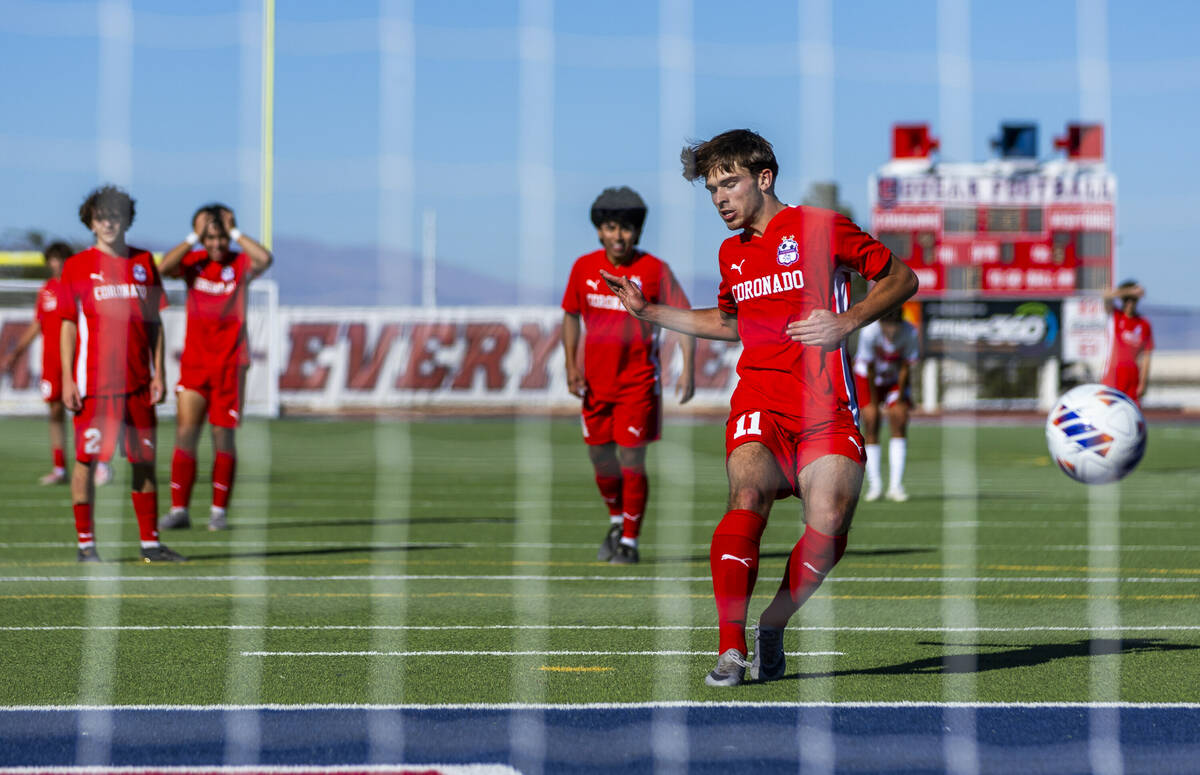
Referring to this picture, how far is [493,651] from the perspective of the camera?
601 centimetres

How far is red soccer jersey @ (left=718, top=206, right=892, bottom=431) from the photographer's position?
5.27 meters

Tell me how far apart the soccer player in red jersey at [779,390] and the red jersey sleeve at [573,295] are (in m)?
3.83

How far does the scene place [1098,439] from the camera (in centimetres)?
866

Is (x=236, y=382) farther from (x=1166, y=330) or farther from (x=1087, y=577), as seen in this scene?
(x=1166, y=330)

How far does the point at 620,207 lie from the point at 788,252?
11.6 feet

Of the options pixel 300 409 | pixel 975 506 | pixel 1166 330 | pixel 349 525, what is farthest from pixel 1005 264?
pixel 349 525

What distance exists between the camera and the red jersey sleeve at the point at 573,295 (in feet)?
30.2

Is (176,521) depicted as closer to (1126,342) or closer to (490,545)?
(490,545)

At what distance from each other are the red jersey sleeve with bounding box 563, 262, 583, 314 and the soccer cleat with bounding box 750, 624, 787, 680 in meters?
4.09

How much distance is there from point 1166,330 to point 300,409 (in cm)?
1934

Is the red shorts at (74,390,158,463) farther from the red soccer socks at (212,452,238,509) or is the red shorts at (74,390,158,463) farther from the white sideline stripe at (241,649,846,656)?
the white sideline stripe at (241,649,846,656)

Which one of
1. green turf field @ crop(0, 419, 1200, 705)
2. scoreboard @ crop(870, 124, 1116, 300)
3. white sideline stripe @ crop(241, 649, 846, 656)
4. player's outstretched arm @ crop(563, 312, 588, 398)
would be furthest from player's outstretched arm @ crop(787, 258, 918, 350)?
scoreboard @ crop(870, 124, 1116, 300)

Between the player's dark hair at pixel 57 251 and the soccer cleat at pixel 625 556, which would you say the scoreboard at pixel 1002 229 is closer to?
the player's dark hair at pixel 57 251

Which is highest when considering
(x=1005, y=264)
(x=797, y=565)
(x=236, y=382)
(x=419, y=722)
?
(x=1005, y=264)
